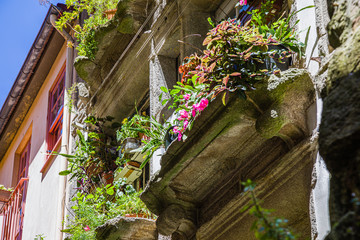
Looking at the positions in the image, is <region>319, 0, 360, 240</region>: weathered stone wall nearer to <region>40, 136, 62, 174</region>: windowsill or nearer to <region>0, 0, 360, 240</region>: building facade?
<region>0, 0, 360, 240</region>: building facade

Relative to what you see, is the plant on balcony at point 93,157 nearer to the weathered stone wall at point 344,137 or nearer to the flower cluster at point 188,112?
the flower cluster at point 188,112

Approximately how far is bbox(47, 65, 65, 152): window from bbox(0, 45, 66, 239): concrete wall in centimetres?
15

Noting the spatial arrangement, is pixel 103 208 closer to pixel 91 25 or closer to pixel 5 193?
pixel 91 25

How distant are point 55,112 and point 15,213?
1.99 meters

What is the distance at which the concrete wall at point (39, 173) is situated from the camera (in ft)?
34.1

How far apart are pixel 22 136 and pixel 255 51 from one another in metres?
9.84

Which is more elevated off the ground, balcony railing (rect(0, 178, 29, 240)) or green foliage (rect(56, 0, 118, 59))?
green foliage (rect(56, 0, 118, 59))

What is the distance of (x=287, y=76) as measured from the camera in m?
4.74

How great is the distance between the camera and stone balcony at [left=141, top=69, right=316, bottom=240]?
4766 millimetres

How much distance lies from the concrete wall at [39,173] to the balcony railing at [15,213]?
1.01 ft

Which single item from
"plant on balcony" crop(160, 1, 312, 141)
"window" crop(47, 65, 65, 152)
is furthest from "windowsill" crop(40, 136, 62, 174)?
"plant on balcony" crop(160, 1, 312, 141)

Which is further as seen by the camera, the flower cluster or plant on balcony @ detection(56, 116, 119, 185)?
plant on balcony @ detection(56, 116, 119, 185)

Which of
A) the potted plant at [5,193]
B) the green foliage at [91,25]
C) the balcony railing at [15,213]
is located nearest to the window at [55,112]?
the balcony railing at [15,213]

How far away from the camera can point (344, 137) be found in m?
2.42
